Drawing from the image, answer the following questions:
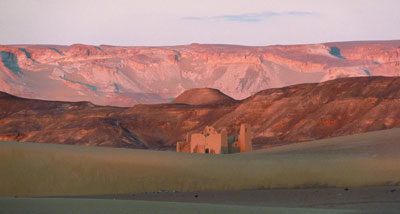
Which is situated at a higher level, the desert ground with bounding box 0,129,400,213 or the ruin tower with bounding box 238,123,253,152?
the ruin tower with bounding box 238,123,253,152

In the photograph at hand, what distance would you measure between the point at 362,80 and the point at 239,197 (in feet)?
362

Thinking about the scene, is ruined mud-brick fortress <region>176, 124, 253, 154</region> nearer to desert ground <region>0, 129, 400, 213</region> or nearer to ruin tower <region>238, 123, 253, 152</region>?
ruin tower <region>238, 123, 253, 152</region>

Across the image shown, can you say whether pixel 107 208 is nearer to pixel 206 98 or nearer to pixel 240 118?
pixel 240 118

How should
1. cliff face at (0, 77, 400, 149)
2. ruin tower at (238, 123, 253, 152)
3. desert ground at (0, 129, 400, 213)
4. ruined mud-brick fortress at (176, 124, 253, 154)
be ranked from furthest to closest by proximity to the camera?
1. cliff face at (0, 77, 400, 149)
2. ruin tower at (238, 123, 253, 152)
3. ruined mud-brick fortress at (176, 124, 253, 154)
4. desert ground at (0, 129, 400, 213)

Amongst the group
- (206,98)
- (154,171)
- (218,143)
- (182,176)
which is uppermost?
(206,98)

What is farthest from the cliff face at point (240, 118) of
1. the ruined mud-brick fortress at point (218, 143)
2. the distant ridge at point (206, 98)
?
the ruined mud-brick fortress at point (218, 143)

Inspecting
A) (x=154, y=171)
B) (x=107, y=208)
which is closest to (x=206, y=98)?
(x=154, y=171)

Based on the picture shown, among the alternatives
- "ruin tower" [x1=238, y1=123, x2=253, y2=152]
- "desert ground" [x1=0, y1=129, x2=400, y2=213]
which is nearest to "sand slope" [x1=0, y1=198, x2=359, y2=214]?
"desert ground" [x1=0, y1=129, x2=400, y2=213]

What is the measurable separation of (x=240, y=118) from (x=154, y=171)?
342 feet

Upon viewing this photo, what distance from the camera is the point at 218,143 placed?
70938mm

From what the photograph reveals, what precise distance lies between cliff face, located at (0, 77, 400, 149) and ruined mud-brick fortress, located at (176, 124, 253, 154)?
41733mm

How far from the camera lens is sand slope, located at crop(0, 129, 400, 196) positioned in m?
38.7

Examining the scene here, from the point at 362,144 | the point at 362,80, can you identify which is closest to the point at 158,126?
the point at 362,80

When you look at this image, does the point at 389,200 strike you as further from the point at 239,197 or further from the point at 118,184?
the point at 118,184
